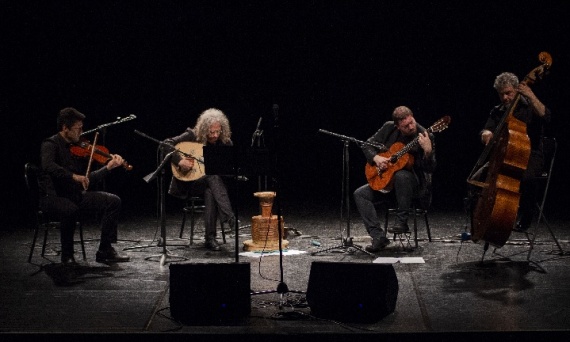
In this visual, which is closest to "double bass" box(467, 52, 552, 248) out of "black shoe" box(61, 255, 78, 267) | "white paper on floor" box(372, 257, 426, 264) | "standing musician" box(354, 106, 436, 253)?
"white paper on floor" box(372, 257, 426, 264)

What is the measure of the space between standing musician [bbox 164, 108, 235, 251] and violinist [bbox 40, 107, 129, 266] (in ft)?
2.80

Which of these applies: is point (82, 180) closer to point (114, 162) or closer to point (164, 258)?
point (114, 162)

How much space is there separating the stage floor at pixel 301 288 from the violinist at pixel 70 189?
0.69 ft

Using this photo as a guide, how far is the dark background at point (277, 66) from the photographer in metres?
8.75

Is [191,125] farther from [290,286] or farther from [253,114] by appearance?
[290,286]

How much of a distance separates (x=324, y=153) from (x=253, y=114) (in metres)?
1.15

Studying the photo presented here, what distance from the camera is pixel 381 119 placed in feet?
31.1

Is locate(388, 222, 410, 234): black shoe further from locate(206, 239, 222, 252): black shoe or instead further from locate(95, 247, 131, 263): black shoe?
locate(95, 247, 131, 263): black shoe

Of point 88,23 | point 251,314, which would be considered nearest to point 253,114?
point 88,23

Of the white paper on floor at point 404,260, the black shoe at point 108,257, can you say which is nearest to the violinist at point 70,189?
the black shoe at point 108,257

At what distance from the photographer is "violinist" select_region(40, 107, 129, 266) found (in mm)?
5801

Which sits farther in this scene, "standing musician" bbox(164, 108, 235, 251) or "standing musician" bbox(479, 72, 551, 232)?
"standing musician" bbox(164, 108, 235, 251)

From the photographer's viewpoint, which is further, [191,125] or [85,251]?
[191,125]

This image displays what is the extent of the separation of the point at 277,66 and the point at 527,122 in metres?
3.90
